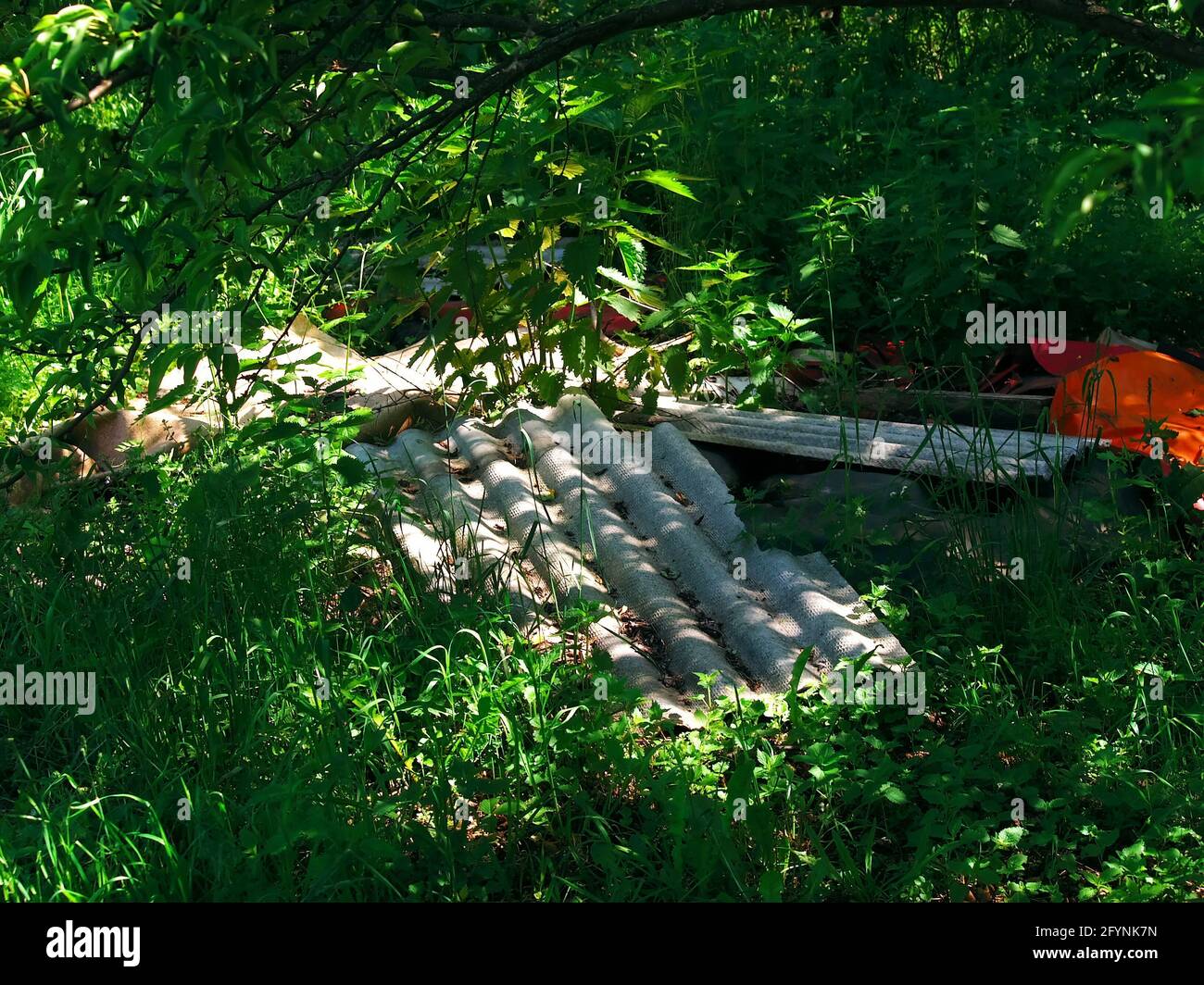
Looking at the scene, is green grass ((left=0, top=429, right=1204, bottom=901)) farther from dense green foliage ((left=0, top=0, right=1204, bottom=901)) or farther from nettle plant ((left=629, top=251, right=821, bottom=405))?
nettle plant ((left=629, top=251, right=821, bottom=405))

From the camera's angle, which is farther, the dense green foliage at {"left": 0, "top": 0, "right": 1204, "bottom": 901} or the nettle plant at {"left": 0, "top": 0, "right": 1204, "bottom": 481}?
the dense green foliage at {"left": 0, "top": 0, "right": 1204, "bottom": 901}

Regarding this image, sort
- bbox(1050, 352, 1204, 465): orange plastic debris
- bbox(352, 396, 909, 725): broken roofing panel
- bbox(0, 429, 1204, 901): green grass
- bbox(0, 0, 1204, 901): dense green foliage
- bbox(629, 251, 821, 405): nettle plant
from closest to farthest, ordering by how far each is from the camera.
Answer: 1. bbox(0, 0, 1204, 901): dense green foliage
2. bbox(0, 429, 1204, 901): green grass
3. bbox(352, 396, 909, 725): broken roofing panel
4. bbox(1050, 352, 1204, 465): orange plastic debris
5. bbox(629, 251, 821, 405): nettle plant

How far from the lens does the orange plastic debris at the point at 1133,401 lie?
430cm

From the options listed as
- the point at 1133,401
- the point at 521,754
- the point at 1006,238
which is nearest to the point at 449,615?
the point at 521,754

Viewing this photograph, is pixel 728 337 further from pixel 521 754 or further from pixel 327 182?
pixel 521 754

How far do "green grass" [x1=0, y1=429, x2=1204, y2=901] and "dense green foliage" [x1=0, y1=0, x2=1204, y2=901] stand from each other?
0.04 ft

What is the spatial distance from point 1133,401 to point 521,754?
281 centimetres

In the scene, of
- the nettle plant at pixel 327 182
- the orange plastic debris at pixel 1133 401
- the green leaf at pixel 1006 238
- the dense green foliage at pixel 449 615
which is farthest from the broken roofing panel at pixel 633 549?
the green leaf at pixel 1006 238

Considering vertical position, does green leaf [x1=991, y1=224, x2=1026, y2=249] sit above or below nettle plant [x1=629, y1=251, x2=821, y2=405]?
above

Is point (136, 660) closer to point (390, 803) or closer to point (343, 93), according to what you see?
point (390, 803)

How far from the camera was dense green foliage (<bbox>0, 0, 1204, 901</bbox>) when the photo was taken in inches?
100

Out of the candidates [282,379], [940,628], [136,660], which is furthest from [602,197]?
[136,660]

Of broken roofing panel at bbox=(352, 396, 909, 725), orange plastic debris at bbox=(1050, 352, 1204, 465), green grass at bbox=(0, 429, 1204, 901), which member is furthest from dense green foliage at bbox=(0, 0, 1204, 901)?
orange plastic debris at bbox=(1050, 352, 1204, 465)

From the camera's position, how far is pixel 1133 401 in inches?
179
